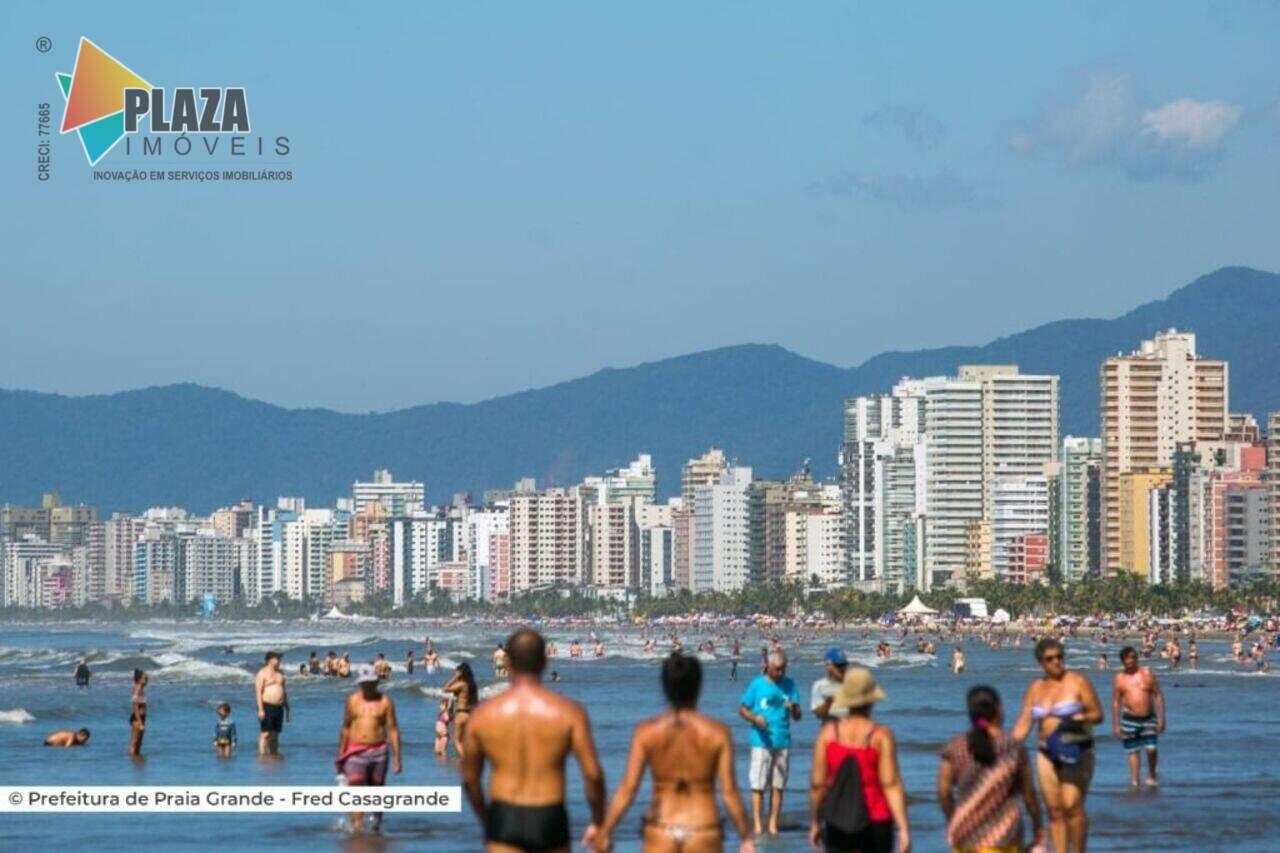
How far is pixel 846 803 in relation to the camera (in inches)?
555

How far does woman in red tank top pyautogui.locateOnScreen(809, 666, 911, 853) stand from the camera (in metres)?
14.1

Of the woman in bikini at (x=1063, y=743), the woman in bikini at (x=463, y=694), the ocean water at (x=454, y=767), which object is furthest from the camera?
the woman in bikini at (x=463, y=694)

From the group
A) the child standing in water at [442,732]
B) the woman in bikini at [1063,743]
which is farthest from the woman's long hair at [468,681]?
the woman in bikini at [1063,743]

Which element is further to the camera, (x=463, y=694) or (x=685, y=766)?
(x=463, y=694)

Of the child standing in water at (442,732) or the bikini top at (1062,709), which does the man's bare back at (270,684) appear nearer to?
the child standing in water at (442,732)

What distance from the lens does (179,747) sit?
38250mm

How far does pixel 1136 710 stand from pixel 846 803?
488 inches

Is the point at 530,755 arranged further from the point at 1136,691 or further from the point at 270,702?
the point at 270,702

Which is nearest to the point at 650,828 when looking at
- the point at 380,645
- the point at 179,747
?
the point at 179,747

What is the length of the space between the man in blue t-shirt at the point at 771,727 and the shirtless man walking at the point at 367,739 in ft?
9.21

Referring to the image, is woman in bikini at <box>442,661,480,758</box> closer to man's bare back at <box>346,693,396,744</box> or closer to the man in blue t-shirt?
man's bare back at <box>346,693,396,744</box>

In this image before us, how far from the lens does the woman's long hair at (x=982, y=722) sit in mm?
14422

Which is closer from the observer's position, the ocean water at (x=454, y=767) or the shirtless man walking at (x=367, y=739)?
the shirtless man walking at (x=367, y=739)

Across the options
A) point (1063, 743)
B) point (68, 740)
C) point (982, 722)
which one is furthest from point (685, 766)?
point (68, 740)
